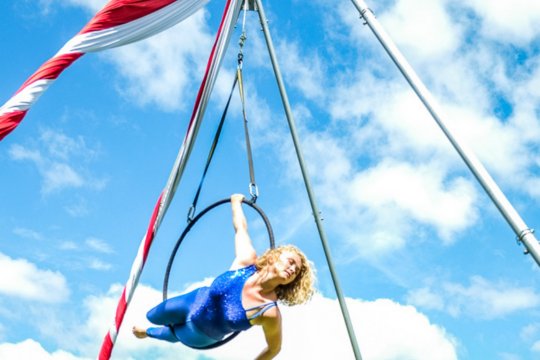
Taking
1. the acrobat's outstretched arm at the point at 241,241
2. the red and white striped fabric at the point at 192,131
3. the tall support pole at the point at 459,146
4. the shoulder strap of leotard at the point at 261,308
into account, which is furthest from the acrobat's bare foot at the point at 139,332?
the tall support pole at the point at 459,146

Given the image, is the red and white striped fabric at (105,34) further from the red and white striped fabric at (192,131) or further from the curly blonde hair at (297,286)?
the curly blonde hair at (297,286)

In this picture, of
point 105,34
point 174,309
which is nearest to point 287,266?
point 174,309

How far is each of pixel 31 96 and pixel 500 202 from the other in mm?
2972

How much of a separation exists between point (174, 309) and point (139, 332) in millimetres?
670

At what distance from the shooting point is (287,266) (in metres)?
4.29

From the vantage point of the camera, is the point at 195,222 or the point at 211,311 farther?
the point at 195,222

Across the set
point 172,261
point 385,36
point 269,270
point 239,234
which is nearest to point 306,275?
point 269,270

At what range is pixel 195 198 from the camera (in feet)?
18.1

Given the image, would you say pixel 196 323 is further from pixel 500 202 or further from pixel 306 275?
pixel 500 202

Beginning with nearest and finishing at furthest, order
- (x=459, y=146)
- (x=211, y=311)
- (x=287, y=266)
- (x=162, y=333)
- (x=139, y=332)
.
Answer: (x=459, y=146)
(x=287, y=266)
(x=211, y=311)
(x=162, y=333)
(x=139, y=332)

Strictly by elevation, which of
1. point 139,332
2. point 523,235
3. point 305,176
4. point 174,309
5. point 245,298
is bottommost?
point 523,235

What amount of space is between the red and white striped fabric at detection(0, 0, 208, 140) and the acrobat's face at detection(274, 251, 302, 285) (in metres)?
1.91

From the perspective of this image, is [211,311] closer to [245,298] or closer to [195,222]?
[245,298]

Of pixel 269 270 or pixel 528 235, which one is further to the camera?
pixel 269 270
